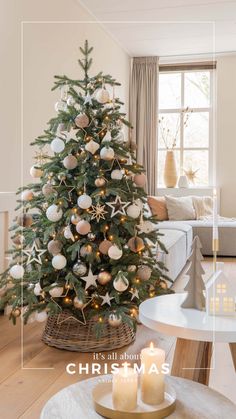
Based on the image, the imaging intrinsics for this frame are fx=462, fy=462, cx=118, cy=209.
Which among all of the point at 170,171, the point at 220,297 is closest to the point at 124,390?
the point at 220,297

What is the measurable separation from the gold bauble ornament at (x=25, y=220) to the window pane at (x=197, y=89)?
4.87 meters

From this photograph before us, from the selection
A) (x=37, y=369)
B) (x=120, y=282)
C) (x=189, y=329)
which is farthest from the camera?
(x=120, y=282)

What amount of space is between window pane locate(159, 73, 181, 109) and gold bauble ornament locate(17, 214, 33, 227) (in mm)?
4853

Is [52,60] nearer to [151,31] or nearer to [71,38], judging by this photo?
[71,38]

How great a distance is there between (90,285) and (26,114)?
1.73 meters

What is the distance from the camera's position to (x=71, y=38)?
4.38 metres

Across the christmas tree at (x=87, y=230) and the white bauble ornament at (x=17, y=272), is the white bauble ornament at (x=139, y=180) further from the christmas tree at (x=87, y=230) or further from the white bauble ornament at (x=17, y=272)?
the white bauble ornament at (x=17, y=272)

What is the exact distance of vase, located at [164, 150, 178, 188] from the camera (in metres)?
6.78

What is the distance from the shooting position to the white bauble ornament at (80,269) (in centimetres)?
232

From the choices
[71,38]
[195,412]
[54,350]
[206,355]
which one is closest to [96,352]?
[54,350]

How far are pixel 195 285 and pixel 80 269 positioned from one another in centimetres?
93

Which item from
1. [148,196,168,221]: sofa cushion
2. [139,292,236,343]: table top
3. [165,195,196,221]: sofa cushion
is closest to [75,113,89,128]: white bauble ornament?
[139,292,236,343]: table top

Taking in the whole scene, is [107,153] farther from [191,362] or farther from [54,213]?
[191,362]

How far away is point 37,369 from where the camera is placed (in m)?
2.16
